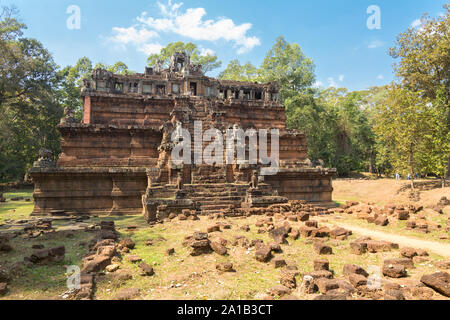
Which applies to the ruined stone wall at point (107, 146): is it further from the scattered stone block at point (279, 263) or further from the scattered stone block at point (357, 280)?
the scattered stone block at point (357, 280)

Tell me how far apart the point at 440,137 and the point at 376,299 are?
2247 centimetres

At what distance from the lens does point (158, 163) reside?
14867 mm

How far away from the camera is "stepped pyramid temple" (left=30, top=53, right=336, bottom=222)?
13.4 m

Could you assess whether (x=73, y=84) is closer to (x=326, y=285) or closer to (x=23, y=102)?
(x=23, y=102)

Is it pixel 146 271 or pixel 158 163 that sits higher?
pixel 158 163

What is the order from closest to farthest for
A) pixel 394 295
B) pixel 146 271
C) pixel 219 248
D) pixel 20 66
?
pixel 394 295
pixel 146 271
pixel 219 248
pixel 20 66

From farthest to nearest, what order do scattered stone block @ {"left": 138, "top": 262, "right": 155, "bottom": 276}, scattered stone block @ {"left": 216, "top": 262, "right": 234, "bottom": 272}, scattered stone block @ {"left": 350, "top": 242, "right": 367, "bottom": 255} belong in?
1. scattered stone block @ {"left": 350, "top": 242, "right": 367, "bottom": 255}
2. scattered stone block @ {"left": 216, "top": 262, "right": 234, "bottom": 272}
3. scattered stone block @ {"left": 138, "top": 262, "right": 155, "bottom": 276}

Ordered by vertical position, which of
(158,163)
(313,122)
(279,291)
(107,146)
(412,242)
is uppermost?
(313,122)

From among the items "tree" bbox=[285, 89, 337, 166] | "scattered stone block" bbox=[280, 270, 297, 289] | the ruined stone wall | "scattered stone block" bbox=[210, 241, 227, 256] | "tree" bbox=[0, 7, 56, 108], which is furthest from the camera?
"tree" bbox=[285, 89, 337, 166]

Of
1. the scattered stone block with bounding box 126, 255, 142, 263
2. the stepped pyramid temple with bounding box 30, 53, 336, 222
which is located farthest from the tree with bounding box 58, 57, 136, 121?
the scattered stone block with bounding box 126, 255, 142, 263

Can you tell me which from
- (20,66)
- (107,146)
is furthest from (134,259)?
(20,66)

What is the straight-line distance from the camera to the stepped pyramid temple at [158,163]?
13.4m

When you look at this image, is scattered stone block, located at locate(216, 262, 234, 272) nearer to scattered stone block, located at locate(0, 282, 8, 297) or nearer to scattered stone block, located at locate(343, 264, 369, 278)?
scattered stone block, located at locate(343, 264, 369, 278)
